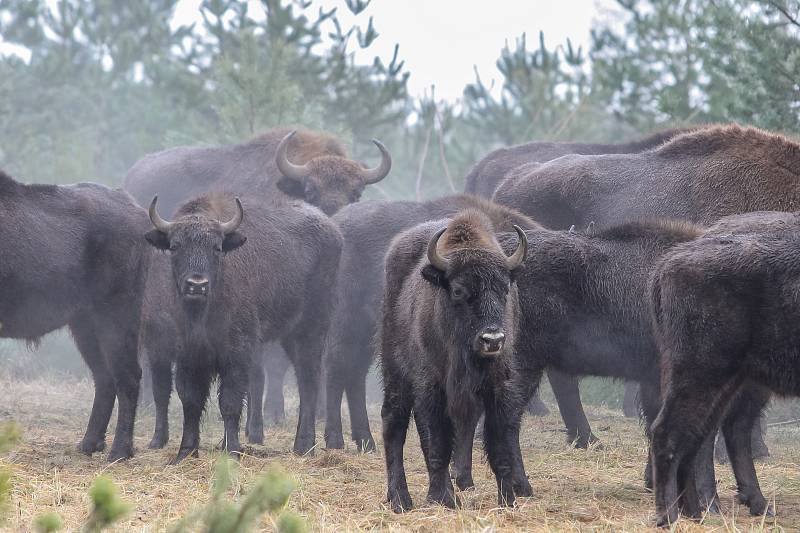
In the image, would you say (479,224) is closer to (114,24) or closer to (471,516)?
(471,516)

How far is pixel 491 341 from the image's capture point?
22.5ft

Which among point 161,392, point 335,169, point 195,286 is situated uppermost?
point 335,169

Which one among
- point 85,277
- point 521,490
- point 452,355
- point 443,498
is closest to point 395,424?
point 443,498

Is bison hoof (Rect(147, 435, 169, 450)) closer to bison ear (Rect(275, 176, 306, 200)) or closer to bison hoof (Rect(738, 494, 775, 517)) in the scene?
bison ear (Rect(275, 176, 306, 200))

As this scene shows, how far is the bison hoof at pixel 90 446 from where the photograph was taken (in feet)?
33.6

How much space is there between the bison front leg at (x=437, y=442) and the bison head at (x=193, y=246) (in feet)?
9.13

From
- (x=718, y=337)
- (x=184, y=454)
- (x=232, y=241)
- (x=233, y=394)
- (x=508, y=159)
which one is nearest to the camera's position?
(x=718, y=337)

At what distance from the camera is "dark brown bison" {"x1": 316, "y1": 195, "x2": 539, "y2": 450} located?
11836mm

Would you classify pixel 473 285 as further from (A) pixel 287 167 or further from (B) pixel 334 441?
(A) pixel 287 167

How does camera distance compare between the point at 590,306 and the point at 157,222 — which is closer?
the point at 590,306

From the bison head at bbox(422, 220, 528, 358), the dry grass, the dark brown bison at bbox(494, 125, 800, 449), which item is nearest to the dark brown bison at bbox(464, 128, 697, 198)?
the dark brown bison at bbox(494, 125, 800, 449)

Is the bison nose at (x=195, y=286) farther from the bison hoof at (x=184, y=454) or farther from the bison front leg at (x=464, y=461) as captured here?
the bison front leg at (x=464, y=461)

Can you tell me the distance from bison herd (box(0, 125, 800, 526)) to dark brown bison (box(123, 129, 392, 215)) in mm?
2418

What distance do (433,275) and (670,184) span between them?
447 cm
